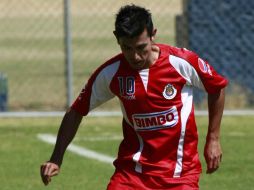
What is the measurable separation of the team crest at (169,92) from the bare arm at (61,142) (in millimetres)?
589

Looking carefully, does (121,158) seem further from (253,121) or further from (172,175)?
(253,121)

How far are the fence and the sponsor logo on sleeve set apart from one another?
295 inches

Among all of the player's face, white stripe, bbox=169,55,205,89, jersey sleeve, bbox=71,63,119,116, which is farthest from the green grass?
the player's face

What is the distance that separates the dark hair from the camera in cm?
657

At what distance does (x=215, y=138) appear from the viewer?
22.9ft

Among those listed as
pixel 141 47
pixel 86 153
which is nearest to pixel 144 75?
pixel 141 47

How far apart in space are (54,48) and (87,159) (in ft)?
54.7

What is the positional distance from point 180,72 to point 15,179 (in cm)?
322

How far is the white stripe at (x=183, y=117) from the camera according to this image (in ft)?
22.6

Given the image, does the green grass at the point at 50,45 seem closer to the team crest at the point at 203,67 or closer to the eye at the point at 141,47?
the team crest at the point at 203,67

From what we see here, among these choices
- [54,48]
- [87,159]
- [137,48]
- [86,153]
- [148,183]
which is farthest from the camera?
[54,48]

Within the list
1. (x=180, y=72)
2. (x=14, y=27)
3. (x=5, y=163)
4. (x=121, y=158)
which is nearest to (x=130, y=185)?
(x=121, y=158)

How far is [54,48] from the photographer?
27328 millimetres

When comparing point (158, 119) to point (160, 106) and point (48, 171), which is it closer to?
point (160, 106)
